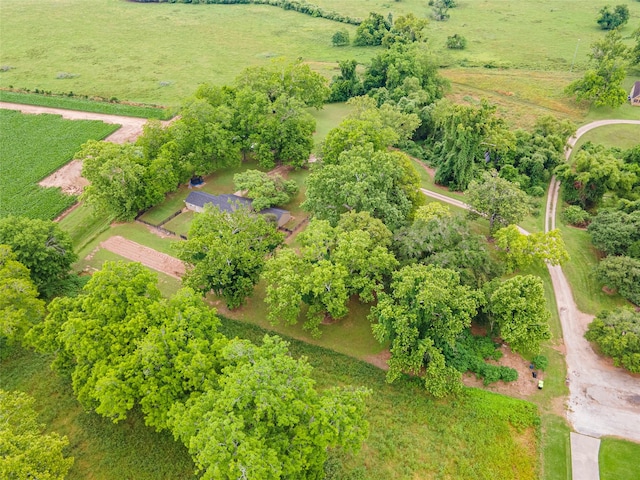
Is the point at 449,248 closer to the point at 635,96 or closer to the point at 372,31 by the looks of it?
the point at 635,96

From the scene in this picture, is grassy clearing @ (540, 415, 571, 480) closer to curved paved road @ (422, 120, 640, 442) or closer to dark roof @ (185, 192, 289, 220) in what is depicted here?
curved paved road @ (422, 120, 640, 442)

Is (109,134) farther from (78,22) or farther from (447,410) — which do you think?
(78,22)

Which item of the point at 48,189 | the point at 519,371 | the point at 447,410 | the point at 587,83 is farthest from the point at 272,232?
the point at 587,83

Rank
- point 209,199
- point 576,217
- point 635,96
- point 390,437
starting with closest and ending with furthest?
point 390,437 → point 576,217 → point 209,199 → point 635,96

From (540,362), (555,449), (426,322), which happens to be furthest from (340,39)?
(555,449)

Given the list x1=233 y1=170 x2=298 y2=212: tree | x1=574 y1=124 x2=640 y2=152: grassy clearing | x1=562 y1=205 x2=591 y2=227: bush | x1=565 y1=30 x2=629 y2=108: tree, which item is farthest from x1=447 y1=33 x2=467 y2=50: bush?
x1=233 y1=170 x2=298 y2=212: tree
